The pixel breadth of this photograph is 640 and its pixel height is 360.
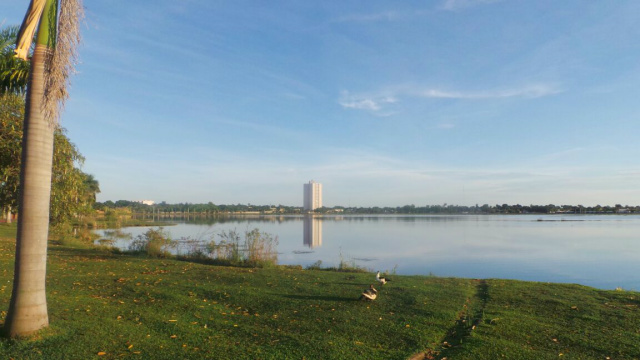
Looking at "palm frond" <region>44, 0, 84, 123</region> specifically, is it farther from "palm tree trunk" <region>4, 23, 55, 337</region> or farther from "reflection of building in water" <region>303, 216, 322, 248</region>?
"reflection of building in water" <region>303, 216, 322, 248</region>

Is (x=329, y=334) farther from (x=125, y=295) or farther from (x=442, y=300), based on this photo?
(x=125, y=295)

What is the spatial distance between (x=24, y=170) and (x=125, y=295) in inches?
159

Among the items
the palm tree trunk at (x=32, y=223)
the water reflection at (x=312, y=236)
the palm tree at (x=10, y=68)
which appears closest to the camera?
the palm tree trunk at (x=32, y=223)

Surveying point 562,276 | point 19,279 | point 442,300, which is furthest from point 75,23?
point 562,276

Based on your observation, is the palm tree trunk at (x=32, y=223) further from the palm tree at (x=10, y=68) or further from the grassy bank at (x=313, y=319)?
the palm tree at (x=10, y=68)

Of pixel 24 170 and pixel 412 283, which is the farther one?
pixel 412 283

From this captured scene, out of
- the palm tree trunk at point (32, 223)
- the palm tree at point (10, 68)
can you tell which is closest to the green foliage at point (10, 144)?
the palm tree at point (10, 68)

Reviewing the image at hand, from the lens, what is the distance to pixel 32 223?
5.20 m

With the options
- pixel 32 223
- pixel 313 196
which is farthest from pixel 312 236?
pixel 313 196

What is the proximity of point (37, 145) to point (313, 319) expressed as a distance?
5157 millimetres

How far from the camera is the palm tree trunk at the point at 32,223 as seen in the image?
5188mm

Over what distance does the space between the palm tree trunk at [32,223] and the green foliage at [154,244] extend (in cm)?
1169

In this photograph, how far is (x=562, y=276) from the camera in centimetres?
1719

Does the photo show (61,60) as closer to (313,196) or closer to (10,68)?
(10,68)
